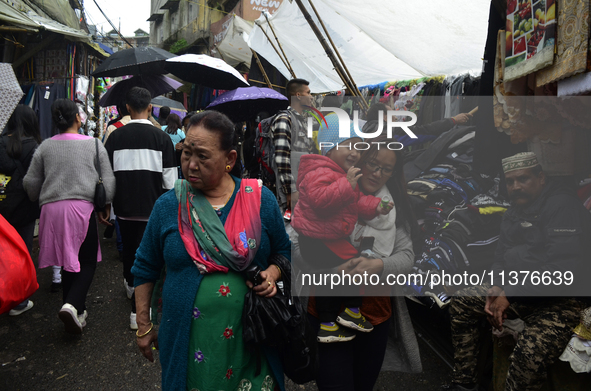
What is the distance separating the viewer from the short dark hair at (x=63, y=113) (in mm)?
Answer: 3166

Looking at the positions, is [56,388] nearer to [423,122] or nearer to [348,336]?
[348,336]

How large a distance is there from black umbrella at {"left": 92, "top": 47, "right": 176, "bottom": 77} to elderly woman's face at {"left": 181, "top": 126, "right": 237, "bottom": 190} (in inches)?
183

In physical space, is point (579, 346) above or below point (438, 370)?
above

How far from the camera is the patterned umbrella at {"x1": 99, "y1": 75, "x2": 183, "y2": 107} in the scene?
561 centimetres

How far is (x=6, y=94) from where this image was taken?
2.58m

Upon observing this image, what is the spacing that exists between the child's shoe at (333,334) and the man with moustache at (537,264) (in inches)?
35.4

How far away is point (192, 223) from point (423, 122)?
1321 millimetres

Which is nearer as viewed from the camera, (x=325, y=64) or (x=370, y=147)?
(x=370, y=147)

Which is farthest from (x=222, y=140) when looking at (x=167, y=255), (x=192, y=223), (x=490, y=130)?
(x=490, y=130)

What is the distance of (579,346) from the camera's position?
1915 mm

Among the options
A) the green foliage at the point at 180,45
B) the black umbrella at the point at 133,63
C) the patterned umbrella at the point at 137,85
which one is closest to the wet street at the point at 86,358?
the patterned umbrella at the point at 137,85

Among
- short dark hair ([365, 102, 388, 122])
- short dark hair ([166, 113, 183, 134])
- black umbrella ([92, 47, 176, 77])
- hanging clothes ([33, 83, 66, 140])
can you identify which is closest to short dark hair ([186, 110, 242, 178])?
short dark hair ([365, 102, 388, 122])

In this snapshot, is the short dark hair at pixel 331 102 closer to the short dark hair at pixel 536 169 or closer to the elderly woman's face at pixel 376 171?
the elderly woman's face at pixel 376 171

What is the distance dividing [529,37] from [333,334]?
1.77 m
